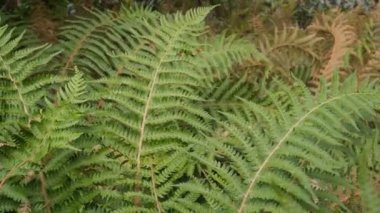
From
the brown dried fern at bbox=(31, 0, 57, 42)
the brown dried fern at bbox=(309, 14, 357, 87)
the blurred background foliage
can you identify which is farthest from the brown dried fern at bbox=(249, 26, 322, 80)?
the brown dried fern at bbox=(31, 0, 57, 42)

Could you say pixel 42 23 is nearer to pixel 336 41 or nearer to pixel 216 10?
pixel 216 10

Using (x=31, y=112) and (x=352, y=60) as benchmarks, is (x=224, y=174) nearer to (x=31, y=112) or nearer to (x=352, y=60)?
(x=31, y=112)

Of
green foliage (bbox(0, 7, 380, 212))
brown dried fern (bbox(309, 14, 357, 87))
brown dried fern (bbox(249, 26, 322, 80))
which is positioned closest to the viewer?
green foliage (bbox(0, 7, 380, 212))

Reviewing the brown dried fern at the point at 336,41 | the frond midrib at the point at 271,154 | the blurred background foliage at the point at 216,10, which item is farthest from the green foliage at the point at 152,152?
the blurred background foliage at the point at 216,10

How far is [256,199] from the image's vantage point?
4.34 ft

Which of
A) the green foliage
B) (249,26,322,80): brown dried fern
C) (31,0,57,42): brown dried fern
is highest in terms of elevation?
(249,26,322,80): brown dried fern

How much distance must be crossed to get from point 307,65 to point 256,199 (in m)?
1.37

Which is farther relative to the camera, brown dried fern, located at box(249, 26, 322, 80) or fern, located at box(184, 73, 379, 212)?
brown dried fern, located at box(249, 26, 322, 80)

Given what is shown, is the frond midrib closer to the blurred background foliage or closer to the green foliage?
the green foliage

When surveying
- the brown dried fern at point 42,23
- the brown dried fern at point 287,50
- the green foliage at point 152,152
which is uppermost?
the brown dried fern at point 287,50

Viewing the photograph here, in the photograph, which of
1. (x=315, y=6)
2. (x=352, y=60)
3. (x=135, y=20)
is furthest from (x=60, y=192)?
(x=315, y=6)

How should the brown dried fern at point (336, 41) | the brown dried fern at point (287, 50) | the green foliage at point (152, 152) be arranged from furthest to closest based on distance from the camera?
1. the brown dried fern at point (287, 50)
2. the brown dried fern at point (336, 41)
3. the green foliage at point (152, 152)

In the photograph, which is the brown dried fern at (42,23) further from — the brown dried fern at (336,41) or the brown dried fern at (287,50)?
the brown dried fern at (336,41)

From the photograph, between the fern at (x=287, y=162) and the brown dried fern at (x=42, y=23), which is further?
the brown dried fern at (x=42, y=23)
